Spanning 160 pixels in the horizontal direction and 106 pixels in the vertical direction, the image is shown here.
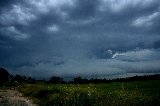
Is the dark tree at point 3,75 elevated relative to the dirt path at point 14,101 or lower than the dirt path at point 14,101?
elevated

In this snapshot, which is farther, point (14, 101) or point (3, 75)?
point (3, 75)

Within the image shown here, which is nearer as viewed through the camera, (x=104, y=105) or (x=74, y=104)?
(x=104, y=105)

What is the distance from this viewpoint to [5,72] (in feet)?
336

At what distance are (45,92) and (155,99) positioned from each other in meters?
20.0

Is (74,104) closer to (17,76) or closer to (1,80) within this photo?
(1,80)

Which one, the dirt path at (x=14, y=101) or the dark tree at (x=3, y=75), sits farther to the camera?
the dark tree at (x=3, y=75)

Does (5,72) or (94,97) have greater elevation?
(5,72)

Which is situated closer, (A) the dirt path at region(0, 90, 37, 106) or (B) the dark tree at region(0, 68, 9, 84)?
(A) the dirt path at region(0, 90, 37, 106)

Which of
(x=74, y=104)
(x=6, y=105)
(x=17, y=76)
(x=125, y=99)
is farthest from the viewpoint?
(x=17, y=76)

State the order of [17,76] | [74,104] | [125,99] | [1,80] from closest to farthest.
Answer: [125,99]
[74,104]
[1,80]
[17,76]

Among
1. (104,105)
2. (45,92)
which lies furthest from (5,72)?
(104,105)

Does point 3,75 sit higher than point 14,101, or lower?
higher

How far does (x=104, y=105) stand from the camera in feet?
62.1

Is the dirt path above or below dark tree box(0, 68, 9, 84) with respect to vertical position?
below
